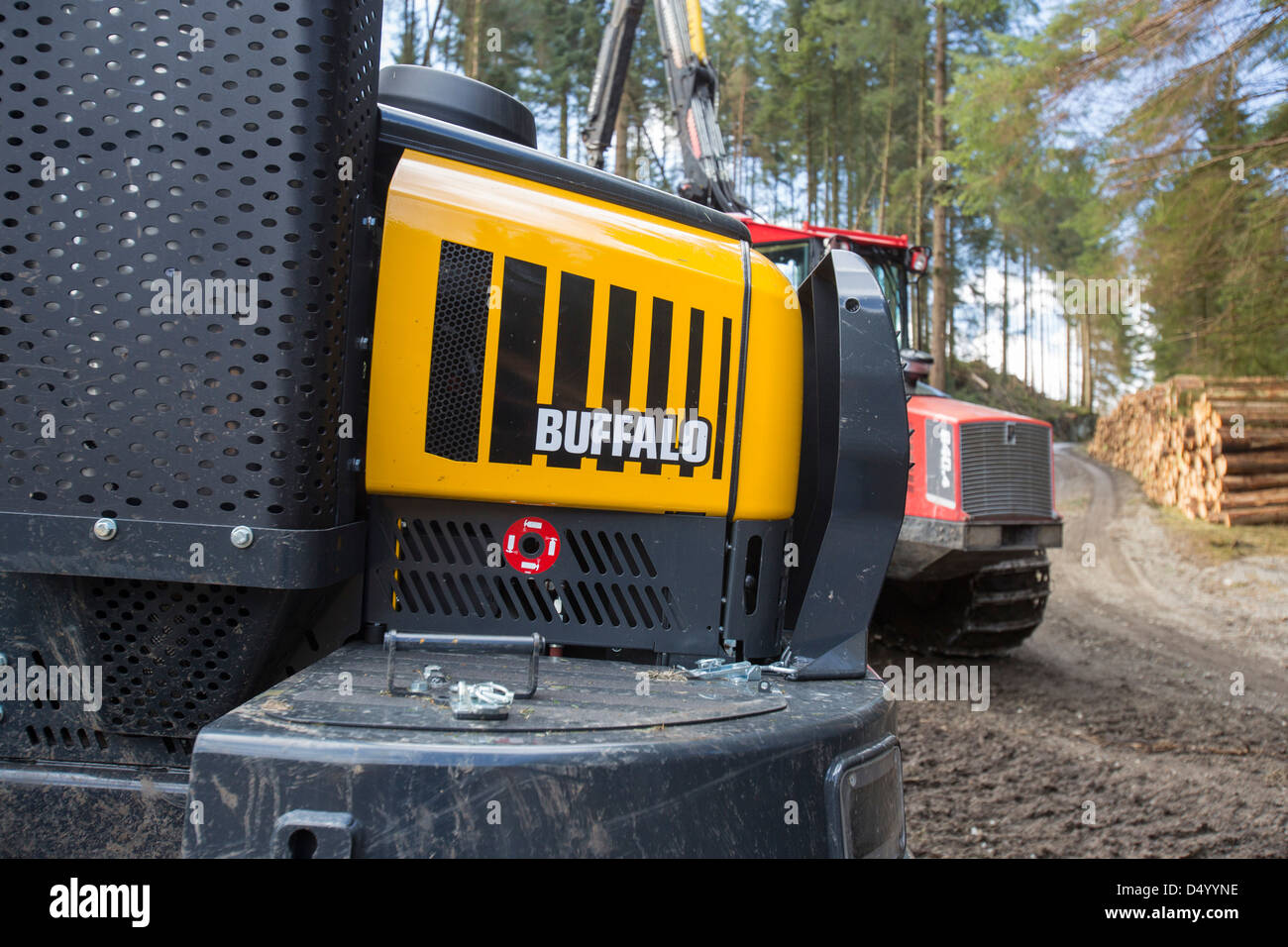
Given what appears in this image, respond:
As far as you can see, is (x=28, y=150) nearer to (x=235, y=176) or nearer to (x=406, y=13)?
(x=235, y=176)

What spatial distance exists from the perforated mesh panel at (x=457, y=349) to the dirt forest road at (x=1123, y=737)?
267 cm

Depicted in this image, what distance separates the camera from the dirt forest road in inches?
146

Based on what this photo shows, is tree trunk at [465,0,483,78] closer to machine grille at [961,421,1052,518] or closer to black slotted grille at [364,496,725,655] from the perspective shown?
machine grille at [961,421,1052,518]

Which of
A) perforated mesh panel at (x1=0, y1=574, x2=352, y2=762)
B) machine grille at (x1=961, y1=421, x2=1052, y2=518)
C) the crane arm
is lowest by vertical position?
perforated mesh panel at (x1=0, y1=574, x2=352, y2=762)

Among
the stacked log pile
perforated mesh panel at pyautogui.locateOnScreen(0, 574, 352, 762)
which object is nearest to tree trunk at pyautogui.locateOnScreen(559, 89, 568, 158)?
the stacked log pile

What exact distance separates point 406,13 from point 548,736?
53.3 ft

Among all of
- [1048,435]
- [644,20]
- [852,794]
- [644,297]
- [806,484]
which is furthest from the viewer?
[644,20]

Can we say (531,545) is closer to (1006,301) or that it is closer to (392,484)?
(392,484)

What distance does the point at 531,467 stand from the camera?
193 centimetres

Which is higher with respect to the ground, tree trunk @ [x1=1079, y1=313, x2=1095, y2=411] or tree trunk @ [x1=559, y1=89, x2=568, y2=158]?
tree trunk @ [x1=559, y1=89, x2=568, y2=158]

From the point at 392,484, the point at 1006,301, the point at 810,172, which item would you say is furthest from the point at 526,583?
the point at 1006,301

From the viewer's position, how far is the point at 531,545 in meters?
2.00

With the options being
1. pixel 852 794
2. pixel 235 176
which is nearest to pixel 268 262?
pixel 235 176

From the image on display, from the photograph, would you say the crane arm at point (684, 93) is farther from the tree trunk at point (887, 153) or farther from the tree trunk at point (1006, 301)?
the tree trunk at point (1006, 301)
